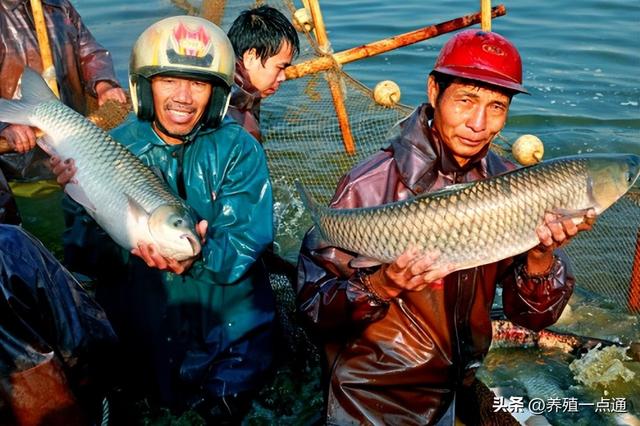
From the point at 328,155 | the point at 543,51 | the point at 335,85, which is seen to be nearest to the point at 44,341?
the point at 335,85

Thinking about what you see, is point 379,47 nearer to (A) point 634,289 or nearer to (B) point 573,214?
(A) point 634,289

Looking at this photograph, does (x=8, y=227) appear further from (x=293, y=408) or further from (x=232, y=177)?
(x=293, y=408)

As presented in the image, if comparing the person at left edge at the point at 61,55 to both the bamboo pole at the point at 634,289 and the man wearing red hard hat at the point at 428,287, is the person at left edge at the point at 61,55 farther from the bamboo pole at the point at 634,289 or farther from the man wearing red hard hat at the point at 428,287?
the bamboo pole at the point at 634,289

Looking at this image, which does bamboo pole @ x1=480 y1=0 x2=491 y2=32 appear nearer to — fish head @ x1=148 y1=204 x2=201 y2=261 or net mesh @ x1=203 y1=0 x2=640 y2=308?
net mesh @ x1=203 y1=0 x2=640 y2=308

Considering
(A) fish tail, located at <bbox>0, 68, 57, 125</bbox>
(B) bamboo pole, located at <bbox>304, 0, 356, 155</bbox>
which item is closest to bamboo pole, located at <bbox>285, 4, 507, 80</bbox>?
(B) bamboo pole, located at <bbox>304, 0, 356, 155</bbox>

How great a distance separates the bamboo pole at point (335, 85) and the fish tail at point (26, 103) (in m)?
3.85

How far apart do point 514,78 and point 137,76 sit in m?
1.87

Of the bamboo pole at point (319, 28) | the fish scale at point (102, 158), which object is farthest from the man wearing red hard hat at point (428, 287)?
the bamboo pole at point (319, 28)

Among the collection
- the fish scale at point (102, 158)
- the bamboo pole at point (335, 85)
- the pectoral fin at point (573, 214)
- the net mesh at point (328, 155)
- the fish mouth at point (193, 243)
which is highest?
the fish scale at point (102, 158)

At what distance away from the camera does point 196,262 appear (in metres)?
3.92

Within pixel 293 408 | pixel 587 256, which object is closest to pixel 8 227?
pixel 293 408

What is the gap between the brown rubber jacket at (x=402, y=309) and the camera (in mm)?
3455

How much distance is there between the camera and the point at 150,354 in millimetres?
4160

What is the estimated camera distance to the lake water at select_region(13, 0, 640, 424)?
5.61 metres
